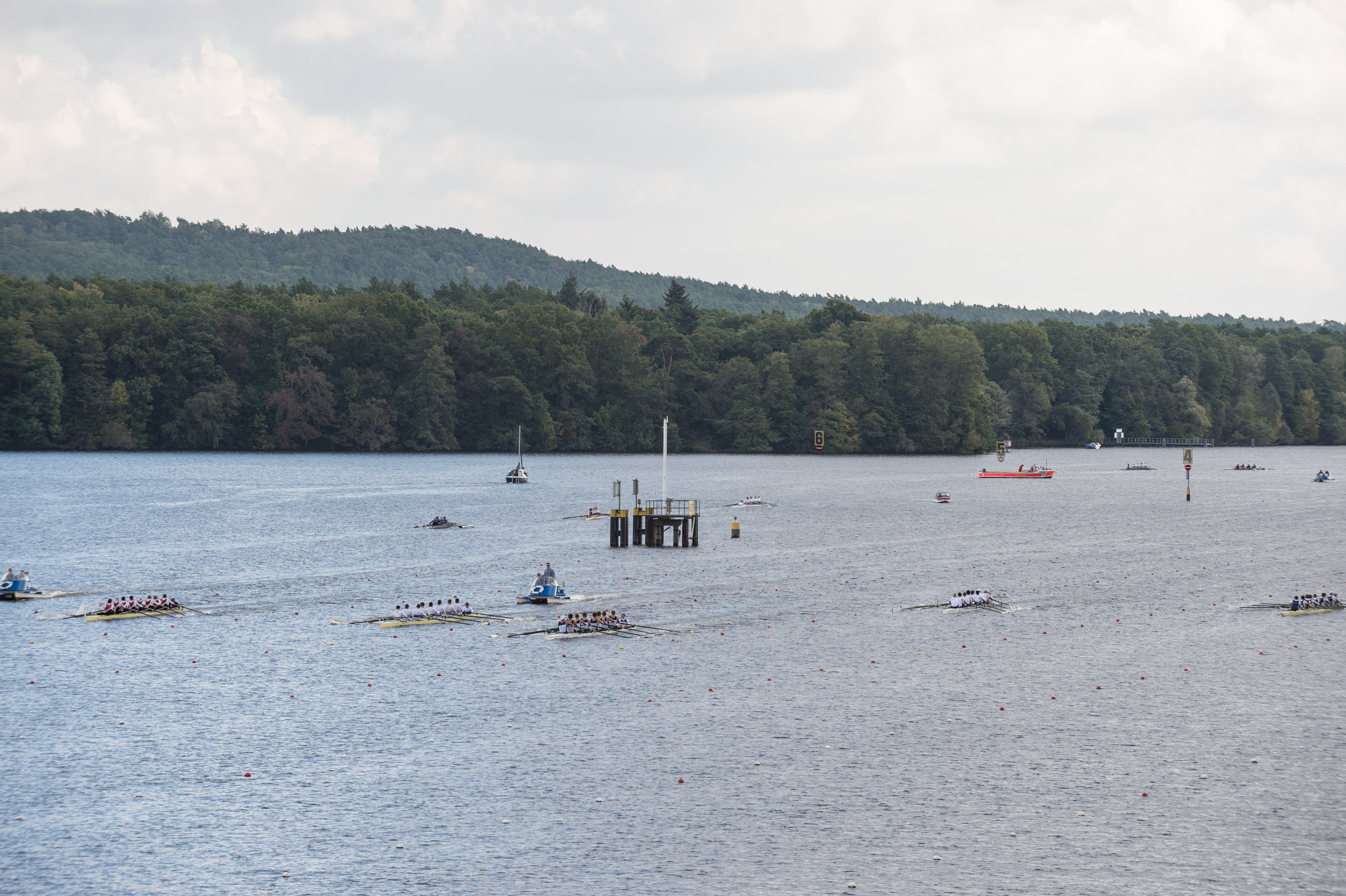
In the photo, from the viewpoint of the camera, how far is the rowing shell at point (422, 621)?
173 feet

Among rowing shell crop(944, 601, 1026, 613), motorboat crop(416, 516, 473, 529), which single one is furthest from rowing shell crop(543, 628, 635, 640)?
motorboat crop(416, 516, 473, 529)

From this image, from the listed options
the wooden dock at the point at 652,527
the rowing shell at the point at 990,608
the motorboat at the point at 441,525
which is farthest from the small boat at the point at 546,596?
the motorboat at the point at 441,525

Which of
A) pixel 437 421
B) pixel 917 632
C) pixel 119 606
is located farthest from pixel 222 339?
pixel 917 632

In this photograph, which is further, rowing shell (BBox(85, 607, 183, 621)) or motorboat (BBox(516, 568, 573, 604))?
motorboat (BBox(516, 568, 573, 604))

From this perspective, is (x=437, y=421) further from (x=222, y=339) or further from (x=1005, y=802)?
(x=1005, y=802)

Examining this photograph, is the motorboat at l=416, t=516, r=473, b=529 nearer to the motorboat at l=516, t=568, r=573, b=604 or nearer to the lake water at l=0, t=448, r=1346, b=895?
the lake water at l=0, t=448, r=1346, b=895

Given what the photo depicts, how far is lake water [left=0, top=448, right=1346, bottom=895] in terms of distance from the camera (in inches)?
1046

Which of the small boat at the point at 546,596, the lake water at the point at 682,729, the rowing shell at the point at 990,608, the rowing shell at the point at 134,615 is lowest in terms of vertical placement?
the lake water at the point at 682,729

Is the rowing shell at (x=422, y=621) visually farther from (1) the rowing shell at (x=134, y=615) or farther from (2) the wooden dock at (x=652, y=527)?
(2) the wooden dock at (x=652, y=527)

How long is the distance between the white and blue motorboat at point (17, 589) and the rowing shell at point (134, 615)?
266 inches

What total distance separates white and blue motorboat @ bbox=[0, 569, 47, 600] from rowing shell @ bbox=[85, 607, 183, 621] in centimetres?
675

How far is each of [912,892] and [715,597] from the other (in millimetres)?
35967

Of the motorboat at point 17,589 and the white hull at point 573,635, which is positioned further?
the motorboat at point 17,589

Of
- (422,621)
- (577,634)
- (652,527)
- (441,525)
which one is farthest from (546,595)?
(441,525)
